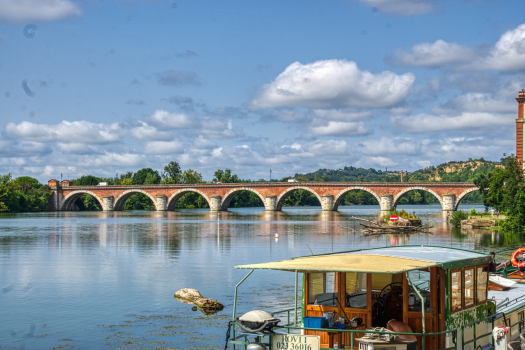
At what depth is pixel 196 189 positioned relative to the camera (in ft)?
359

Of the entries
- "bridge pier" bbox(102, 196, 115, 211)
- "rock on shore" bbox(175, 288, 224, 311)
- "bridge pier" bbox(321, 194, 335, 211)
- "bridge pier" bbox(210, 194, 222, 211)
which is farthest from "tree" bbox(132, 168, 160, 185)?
"rock on shore" bbox(175, 288, 224, 311)

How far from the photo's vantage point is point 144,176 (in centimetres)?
15962

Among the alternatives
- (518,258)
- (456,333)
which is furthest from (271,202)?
(456,333)

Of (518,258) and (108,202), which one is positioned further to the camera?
(108,202)

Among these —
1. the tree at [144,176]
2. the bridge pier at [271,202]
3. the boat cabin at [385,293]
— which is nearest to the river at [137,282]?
the boat cabin at [385,293]

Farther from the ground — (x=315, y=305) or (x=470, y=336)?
(x=315, y=305)

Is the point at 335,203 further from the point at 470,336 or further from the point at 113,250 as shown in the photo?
the point at 470,336

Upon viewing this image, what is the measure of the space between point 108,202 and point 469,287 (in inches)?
4353

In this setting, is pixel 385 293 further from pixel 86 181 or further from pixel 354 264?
pixel 86 181

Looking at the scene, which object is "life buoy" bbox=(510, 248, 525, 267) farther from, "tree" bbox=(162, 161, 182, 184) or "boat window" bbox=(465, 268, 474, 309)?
"tree" bbox=(162, 161, 182, 184)

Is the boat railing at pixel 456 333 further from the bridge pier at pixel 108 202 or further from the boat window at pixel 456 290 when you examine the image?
the bridge pier at pixel 108 202

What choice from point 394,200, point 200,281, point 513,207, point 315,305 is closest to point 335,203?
point 394,200

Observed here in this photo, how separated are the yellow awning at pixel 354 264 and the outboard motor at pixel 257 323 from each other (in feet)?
3.03

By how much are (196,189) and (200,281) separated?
275 ft
